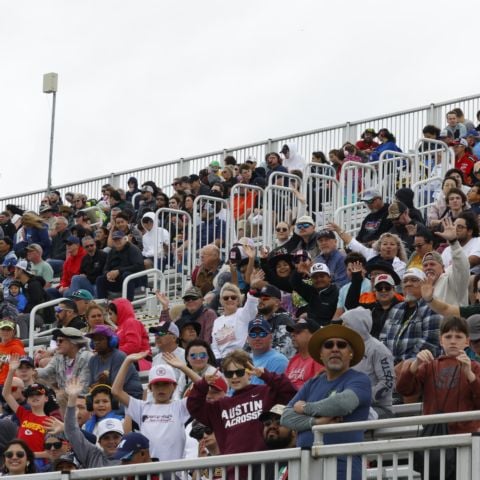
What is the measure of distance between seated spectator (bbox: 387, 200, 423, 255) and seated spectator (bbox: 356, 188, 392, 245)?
489 mm

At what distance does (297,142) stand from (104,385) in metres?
16.3

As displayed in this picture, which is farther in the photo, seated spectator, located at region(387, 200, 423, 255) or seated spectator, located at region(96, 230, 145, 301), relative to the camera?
seated spectator, located at region(96, 230, 145, 301)

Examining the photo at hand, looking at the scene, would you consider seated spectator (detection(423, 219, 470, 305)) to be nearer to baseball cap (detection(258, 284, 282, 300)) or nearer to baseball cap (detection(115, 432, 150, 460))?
baseball cap (detection(258, 284, 282, 300))

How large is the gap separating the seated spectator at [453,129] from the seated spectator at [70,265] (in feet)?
18.3

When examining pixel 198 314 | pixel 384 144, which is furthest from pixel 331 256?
pixel 384 144

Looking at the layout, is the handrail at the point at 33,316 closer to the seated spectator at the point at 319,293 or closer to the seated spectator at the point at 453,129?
the seated spectator at the point at 319,293

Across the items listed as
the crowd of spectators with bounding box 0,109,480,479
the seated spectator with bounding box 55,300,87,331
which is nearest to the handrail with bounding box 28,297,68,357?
the crowd of spectators with bounding box 0,109,480,479

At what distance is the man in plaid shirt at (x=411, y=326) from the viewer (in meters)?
15.4

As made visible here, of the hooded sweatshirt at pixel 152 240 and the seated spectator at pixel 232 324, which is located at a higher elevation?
the hooded sweatshirt at pixel 152 240

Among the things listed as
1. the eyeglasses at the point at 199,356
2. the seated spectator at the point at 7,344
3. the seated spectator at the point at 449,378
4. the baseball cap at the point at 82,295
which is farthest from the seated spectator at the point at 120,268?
the seated spectator at the point at 449,378

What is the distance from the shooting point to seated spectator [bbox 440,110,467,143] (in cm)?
2691

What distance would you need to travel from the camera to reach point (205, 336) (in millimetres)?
19094

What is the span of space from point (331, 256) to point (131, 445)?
5622 mm

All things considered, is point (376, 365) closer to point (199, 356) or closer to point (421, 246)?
point (199, 356)
